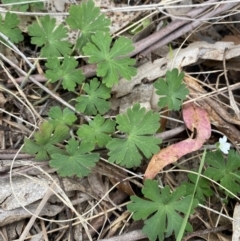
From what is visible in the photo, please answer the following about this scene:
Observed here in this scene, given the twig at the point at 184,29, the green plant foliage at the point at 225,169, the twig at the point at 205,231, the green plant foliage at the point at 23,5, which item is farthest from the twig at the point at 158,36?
the twig at the point at 205,231

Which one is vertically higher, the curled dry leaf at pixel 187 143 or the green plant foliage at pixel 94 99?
the green plant foliage at pixel 94 99

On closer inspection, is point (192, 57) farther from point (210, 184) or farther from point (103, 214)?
point (103, 214)

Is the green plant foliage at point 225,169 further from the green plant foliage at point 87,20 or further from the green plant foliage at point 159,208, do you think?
the green plant foliage at point 87,20

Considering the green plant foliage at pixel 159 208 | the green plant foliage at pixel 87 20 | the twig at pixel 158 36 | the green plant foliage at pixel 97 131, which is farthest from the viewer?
the twig at pixel 158 36

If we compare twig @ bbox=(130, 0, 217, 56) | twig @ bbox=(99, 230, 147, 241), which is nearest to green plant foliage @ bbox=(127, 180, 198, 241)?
twig @ bbox=(99, 230, 147, 241)

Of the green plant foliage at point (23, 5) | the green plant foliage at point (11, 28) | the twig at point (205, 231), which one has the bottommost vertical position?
the twig at point (205, 231)

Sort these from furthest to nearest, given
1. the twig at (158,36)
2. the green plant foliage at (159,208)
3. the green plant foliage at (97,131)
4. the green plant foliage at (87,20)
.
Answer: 1. the twig at (158,36)
2. the green plant foliage at (87,20)
3. the green plant foliage at (97,131)
4. the green plant foliage at (159,208)

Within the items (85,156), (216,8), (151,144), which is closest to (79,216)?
(85,156)

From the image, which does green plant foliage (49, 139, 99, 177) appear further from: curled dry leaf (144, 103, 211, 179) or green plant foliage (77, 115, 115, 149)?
curled dry leaf (144, 103, 211, 179)

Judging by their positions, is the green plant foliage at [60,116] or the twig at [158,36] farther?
the twig at [158,36]
